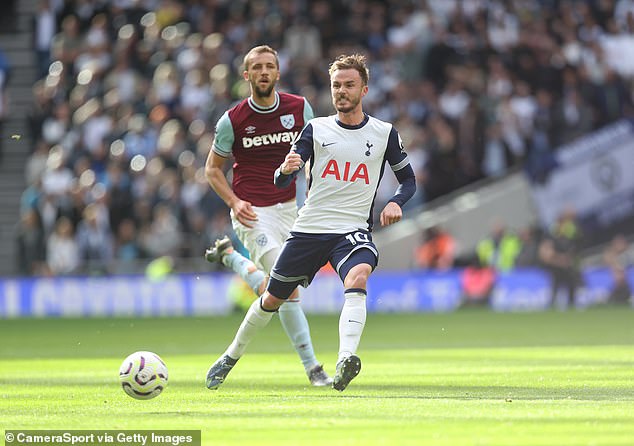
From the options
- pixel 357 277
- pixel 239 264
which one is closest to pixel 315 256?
pixel 357 277

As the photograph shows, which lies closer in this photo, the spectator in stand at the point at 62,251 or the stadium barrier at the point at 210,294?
the stadium barrier at the point at 210,294

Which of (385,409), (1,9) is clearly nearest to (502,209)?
(1,9)

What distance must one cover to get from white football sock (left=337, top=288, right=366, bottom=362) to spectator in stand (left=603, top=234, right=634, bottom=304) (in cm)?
1631

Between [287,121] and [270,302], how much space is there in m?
1.71

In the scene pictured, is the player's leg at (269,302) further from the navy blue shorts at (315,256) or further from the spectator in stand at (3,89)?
the spectator in stand at (3,89)

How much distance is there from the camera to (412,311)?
25.6m

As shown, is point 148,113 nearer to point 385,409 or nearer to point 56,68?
point 56,68

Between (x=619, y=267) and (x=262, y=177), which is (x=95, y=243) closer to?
(x=619, y=267)

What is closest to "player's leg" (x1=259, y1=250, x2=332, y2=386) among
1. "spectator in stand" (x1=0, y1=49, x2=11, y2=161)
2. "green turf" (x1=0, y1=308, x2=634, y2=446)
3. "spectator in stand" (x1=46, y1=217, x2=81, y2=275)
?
"green turf" (x1=0, y1=308, x2=634, y2=446)

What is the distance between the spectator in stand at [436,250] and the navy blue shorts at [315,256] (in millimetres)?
15438

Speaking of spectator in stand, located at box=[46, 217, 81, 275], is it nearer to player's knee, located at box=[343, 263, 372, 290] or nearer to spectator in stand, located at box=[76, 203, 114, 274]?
spectator in stand, located at box=[76, 203, 114, 274]

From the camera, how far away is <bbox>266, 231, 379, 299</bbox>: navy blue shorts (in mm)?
10266

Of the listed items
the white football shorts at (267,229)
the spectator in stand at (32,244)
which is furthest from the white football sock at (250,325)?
the spectator in stand at (32,244)

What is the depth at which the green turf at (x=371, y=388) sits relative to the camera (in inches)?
305
